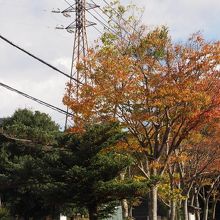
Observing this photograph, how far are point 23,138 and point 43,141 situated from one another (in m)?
1.02

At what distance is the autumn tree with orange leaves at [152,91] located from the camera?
22.2 m

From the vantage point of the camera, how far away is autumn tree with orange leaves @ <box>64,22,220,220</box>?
72.8 ft

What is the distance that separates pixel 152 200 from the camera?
76.8ft

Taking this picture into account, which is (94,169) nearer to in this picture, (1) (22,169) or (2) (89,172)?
(2) (89,172)

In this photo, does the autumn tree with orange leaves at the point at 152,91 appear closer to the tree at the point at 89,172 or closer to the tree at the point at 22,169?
the tree at the point at 89,172

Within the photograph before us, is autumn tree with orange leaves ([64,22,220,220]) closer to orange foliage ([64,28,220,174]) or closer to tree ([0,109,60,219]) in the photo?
orange foliage ([64,28,220,174])

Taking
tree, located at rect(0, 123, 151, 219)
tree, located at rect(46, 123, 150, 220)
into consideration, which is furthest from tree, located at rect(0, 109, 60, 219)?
tree, located at rect(46, 123, 150, 220)

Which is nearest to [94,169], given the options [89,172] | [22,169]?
[89,172]

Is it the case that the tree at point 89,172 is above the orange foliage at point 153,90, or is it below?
below

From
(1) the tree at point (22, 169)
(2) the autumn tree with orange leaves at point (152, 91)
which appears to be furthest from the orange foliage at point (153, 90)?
(1) the tree at point (22, 169)

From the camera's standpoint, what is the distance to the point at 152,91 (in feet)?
73.9

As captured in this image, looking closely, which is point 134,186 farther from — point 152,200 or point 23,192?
point 23,192

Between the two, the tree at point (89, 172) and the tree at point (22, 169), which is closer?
the tree at point (89, 172)

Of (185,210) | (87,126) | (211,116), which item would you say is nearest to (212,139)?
(185,210)
